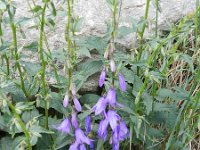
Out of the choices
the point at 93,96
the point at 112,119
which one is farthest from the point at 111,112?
the point at 93,96

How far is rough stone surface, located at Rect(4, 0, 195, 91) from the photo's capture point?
119 inches

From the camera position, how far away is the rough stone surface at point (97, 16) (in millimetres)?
3035

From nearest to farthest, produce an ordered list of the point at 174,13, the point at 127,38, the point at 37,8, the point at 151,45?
the point at 37,8 < the point at 151,45 < the point at 127,38 < the point at 174,13

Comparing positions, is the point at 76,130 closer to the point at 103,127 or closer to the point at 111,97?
the point at 103,127

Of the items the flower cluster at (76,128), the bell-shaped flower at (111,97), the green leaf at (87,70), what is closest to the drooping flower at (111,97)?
the bell-shaped flower at (111,97)

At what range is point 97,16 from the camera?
319cm

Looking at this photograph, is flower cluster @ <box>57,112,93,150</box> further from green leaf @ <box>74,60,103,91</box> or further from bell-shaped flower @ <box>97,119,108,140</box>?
green leaf @ <box>74,60,103,91</box>

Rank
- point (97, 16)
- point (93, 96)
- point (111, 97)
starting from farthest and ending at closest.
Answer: point (97, 16), point (93, 96), point (111, 97)

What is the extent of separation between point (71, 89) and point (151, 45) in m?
0.56

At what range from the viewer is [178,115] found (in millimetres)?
2580

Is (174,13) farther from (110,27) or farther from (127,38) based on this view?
(110,27)

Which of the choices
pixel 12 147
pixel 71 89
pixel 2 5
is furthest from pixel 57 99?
pixel 2 5

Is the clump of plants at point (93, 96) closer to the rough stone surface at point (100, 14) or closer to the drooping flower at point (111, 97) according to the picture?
the drooping flower at point (111, 97)

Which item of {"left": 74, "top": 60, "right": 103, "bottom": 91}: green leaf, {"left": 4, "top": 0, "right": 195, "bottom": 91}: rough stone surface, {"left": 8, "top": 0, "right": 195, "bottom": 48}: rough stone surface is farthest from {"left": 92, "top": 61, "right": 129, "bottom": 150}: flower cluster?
{"left": 8, "top": 0, "right": 195, "bottom": 48}: rough stone surface
